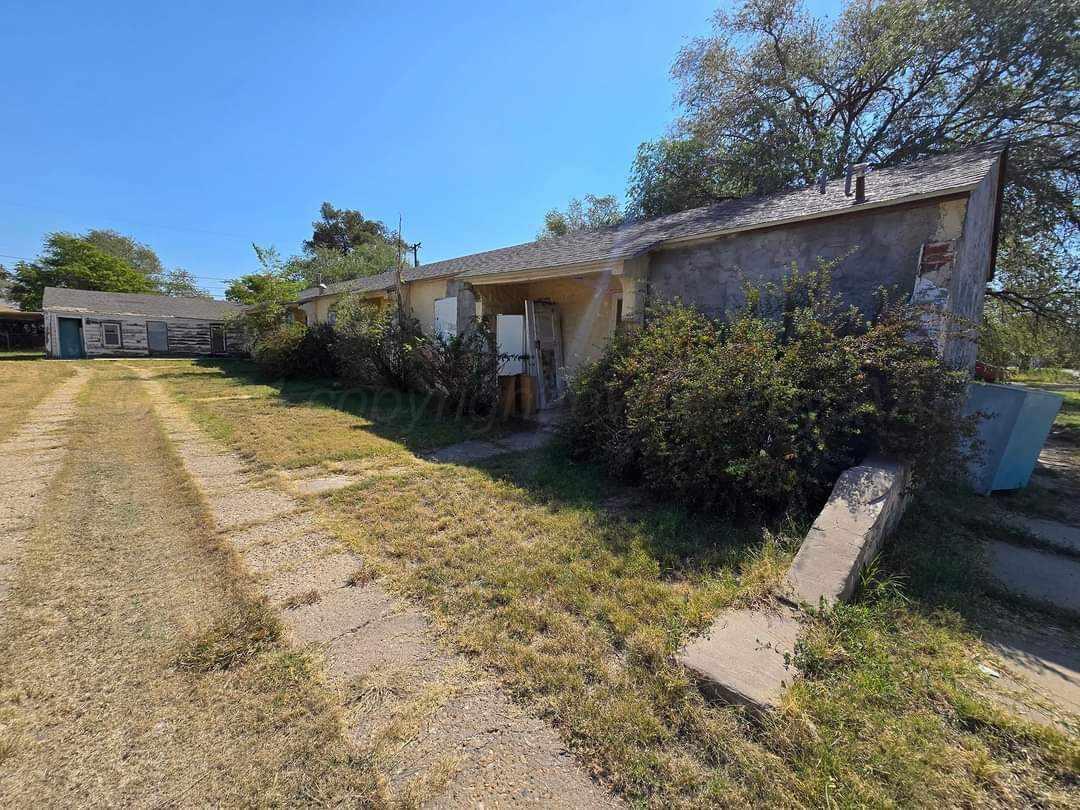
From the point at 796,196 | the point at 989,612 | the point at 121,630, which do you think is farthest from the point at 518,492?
the point at 796,196

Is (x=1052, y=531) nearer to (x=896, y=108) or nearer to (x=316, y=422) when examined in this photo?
(x=316, y=422)

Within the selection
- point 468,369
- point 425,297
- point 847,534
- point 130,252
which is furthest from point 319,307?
point 130,252

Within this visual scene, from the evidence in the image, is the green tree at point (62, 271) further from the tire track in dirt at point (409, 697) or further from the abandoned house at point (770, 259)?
the tire track in dirt at point (409, 697)

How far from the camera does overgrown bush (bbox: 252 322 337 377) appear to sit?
13672mm

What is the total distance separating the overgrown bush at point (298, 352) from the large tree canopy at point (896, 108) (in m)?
11.6

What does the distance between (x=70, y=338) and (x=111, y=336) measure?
1470 mm

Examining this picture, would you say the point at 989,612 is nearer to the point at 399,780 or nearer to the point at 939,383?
the point at 939,383

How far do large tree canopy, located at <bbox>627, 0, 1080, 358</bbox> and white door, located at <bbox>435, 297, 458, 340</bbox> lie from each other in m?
7.86

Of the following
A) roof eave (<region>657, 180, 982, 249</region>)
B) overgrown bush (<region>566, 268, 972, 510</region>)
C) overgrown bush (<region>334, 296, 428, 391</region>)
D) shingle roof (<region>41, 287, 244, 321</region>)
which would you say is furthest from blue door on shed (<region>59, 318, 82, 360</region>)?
overgrown bush (<region>566, 268, 972, 510</region>)

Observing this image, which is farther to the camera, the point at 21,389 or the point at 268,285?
the point at 268,285

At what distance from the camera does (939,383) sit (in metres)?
3.58

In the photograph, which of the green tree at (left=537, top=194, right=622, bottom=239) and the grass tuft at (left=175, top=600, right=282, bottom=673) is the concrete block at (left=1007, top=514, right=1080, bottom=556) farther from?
the green tree at (left=537, top=194, right=622, bottom=239)

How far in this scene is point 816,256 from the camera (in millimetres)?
5266

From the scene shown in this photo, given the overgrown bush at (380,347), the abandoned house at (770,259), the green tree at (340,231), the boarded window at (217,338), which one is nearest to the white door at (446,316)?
the abandoned house at (770,259)
